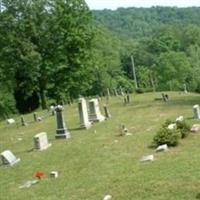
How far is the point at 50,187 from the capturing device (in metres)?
15.8

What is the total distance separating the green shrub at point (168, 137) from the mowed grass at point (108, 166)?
322 mm

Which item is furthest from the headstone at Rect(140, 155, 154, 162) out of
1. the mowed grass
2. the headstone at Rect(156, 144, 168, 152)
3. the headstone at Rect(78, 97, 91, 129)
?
the headstone at Rect(78, 97, 91, 129)

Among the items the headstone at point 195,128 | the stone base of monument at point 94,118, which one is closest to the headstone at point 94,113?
the stone base of monument at point 94,118

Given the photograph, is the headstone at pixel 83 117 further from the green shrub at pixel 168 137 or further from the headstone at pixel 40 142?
the green shrub at pixel 168 137

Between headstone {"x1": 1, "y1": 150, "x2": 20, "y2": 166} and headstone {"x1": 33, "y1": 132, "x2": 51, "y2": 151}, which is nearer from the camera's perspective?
headstone {"x1": 1, "y1": 150, "x2": 20, "y2": 166}

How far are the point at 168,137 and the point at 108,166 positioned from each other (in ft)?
8.32

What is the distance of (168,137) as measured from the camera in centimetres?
1867

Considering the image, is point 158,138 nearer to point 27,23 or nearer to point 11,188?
point 11,188

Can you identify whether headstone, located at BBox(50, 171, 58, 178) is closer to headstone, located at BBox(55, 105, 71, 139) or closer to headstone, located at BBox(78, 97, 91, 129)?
headstone, located at BBox(55, 105, 71, 139)

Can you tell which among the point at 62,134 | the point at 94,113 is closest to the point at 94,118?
the point at 94,113

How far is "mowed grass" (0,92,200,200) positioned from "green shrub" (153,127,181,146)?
322 mm

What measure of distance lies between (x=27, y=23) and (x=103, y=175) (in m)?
35.2

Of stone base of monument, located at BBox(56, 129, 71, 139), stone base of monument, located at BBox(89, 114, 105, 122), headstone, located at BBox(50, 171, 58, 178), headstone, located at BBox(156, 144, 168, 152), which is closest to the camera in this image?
headstone, located at BBox(50, 171, 58, 178)

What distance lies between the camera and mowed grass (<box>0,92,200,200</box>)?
13.6 meters
